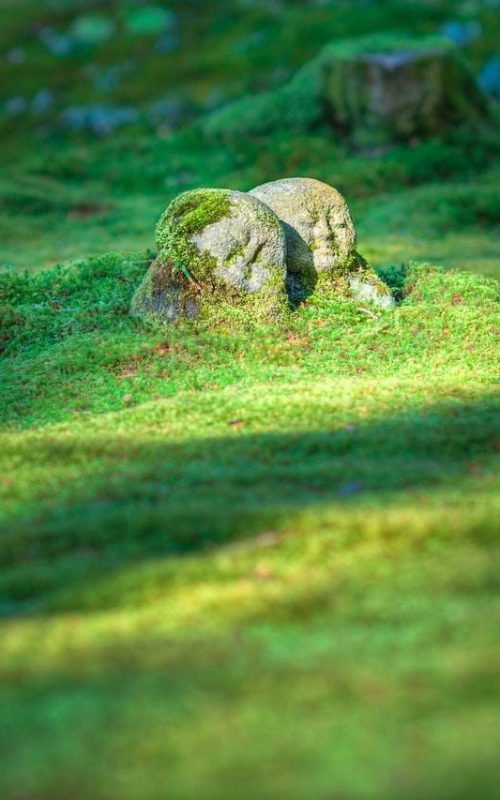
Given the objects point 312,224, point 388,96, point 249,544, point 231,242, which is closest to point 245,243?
point 231,242

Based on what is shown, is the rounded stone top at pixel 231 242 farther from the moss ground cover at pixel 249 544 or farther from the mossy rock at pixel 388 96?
the mossy rock at pixel 388 96

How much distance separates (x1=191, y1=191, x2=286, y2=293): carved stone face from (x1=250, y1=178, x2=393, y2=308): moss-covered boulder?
57 centimetres

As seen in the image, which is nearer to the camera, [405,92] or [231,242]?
[231,242]

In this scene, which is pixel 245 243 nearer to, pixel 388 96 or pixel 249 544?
pixel 249 544

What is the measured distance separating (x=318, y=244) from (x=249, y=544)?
5.76 metres

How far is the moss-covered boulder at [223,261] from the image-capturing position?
1043 centimetres

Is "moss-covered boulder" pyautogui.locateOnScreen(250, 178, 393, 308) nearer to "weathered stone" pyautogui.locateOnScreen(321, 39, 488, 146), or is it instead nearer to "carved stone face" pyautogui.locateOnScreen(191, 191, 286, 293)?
"carved stone face" pyautogui.locateOnScreen(191, 191, 286, 293)

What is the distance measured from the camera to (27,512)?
6832 millimetres

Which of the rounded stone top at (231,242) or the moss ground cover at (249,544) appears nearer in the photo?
the moss ground cover at (249,544)

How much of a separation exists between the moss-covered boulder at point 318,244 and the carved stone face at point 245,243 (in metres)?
0.57

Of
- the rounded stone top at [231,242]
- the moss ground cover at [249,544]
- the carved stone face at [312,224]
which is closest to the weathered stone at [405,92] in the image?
the moss ground cover at [249,544]

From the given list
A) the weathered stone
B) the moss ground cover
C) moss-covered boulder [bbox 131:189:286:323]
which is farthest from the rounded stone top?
the weathered stone

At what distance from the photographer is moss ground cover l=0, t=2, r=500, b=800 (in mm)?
4141

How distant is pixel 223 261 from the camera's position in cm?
1049
